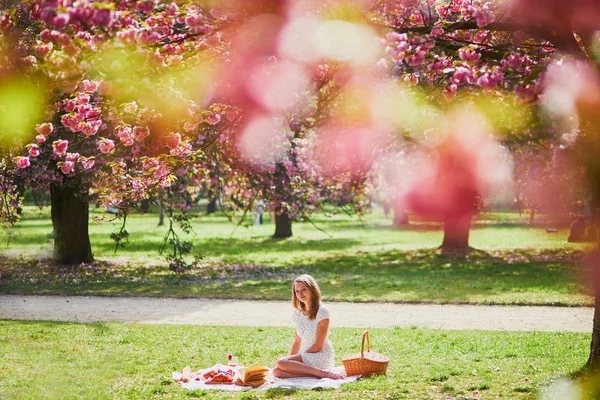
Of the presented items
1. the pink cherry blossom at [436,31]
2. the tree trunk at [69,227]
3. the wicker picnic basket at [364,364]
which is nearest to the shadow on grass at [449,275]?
the wicker picnic basket at [364,364]

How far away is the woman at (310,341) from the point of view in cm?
823

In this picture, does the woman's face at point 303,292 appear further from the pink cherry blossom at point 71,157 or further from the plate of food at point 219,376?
the pink cherry blossom at point 71,157

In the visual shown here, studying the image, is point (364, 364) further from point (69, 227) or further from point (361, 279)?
point (69, 227)

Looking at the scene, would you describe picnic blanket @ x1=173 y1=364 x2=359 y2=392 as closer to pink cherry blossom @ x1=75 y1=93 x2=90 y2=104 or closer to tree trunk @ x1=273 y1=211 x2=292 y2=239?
pink cherry blossom @ x1=75 y1=93 x2=90 y2=104

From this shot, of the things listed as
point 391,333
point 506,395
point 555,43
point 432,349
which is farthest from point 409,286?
point 555,43

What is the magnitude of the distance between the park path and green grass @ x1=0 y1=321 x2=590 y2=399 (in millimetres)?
675

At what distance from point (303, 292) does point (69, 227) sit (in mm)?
13404

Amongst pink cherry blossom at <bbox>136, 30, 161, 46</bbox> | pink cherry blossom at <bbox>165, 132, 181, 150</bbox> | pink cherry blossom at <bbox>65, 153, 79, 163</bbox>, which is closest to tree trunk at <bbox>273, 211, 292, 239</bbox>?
pink cherry blossom at <bbox>165, 132, 181, 150</bbox>

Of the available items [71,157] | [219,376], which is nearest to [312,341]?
[219,376]

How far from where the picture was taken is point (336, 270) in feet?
65.1

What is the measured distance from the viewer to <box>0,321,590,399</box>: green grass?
776 cm

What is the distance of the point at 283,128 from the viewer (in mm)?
17031

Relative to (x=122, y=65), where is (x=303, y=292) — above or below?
below

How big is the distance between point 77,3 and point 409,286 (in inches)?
507
